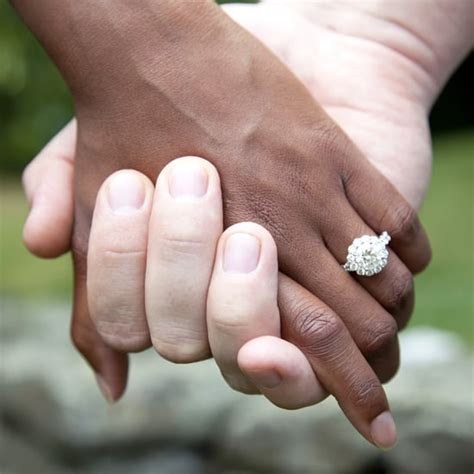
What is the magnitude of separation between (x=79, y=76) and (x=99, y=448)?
168 centimetres

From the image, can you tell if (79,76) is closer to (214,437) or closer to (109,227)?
(109,227)

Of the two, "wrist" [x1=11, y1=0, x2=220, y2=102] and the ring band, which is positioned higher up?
"wrist" [x1=11, y1=0, x2=220, y2=102]

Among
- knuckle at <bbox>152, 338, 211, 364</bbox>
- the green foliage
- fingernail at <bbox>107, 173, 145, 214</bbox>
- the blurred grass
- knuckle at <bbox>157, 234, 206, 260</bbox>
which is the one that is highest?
fingernail at <bbox>107, 173, 145, 214</bbox>

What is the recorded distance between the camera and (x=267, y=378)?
1.67m

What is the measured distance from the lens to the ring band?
1818 millimetres

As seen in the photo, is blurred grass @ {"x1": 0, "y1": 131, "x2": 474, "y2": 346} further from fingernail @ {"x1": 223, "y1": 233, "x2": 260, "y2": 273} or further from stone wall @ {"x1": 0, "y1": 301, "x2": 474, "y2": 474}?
fingernail @ {"x1": 223, "y1": 233, "x2": 260, "y2": 273}

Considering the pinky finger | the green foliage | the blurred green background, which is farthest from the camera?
the green foliage

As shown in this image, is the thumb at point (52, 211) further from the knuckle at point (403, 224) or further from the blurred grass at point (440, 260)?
the blurred grass at point (440, 260)

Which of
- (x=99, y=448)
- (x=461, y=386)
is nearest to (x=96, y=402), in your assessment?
(x=99, y=448)

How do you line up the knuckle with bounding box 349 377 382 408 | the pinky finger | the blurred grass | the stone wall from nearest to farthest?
the pinky finger < the knuckle with bounding box 349 377 382 408 < the stone wall < the blurred grass

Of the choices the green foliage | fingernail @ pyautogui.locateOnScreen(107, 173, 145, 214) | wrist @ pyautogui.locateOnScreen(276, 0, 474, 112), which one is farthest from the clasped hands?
the green foliage

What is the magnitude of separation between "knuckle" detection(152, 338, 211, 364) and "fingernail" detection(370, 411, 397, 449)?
344 millimetres

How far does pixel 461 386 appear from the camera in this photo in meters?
2.96

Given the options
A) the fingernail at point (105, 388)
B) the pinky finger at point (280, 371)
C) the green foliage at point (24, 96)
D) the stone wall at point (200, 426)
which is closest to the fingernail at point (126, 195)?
the pinky finger at point (280, 371)
